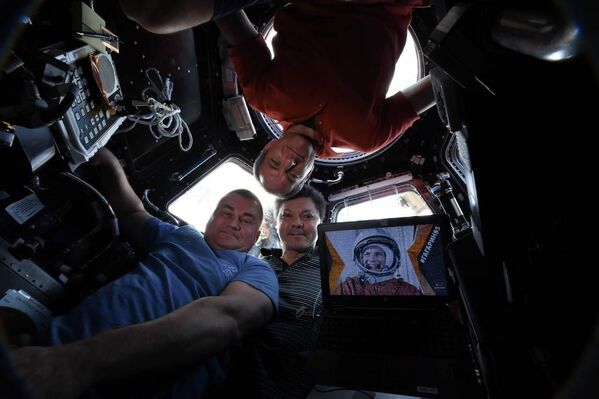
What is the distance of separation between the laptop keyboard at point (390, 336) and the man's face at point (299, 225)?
1.11 m

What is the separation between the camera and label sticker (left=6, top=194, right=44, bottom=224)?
1421mm

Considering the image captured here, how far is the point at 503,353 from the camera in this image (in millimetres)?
850

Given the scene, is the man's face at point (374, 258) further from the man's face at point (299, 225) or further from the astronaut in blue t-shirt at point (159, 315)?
the man's face at point (299, 225)

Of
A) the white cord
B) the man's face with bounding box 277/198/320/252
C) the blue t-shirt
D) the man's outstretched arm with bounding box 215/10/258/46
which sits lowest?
the blue t-shirt

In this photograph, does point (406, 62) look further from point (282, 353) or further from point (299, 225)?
point (282, 353)

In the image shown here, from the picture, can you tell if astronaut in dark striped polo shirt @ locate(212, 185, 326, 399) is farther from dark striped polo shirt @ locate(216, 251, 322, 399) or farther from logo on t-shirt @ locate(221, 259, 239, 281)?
logo on t-shirt @ locate(221, 259, 239, 281)

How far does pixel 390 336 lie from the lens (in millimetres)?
1915

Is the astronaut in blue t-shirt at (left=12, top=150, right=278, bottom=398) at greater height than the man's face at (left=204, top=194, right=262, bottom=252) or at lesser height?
lesser

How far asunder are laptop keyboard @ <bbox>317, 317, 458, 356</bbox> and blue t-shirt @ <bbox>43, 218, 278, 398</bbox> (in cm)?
44

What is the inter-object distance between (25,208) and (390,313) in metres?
2.12

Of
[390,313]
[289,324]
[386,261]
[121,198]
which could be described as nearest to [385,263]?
[386,261]

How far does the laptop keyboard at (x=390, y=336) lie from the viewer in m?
1.79

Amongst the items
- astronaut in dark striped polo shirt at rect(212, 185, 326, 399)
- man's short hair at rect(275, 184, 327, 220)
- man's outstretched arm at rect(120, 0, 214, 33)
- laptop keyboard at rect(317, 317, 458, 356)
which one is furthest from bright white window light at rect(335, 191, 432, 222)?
man's outstretched arm at rect(120, 0, 214, 33)

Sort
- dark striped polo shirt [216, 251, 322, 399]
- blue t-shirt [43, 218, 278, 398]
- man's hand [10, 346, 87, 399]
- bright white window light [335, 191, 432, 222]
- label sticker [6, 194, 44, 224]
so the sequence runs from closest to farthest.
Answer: man's hand [10, 346, 87, 399]
label sticker [6, 194, 44, 224]
blue t-shirt [43, 218, 278, 398]
dark striped polo shirt [216, 251, 322, 399]
bright white window light [335, 191, 432, 222]
